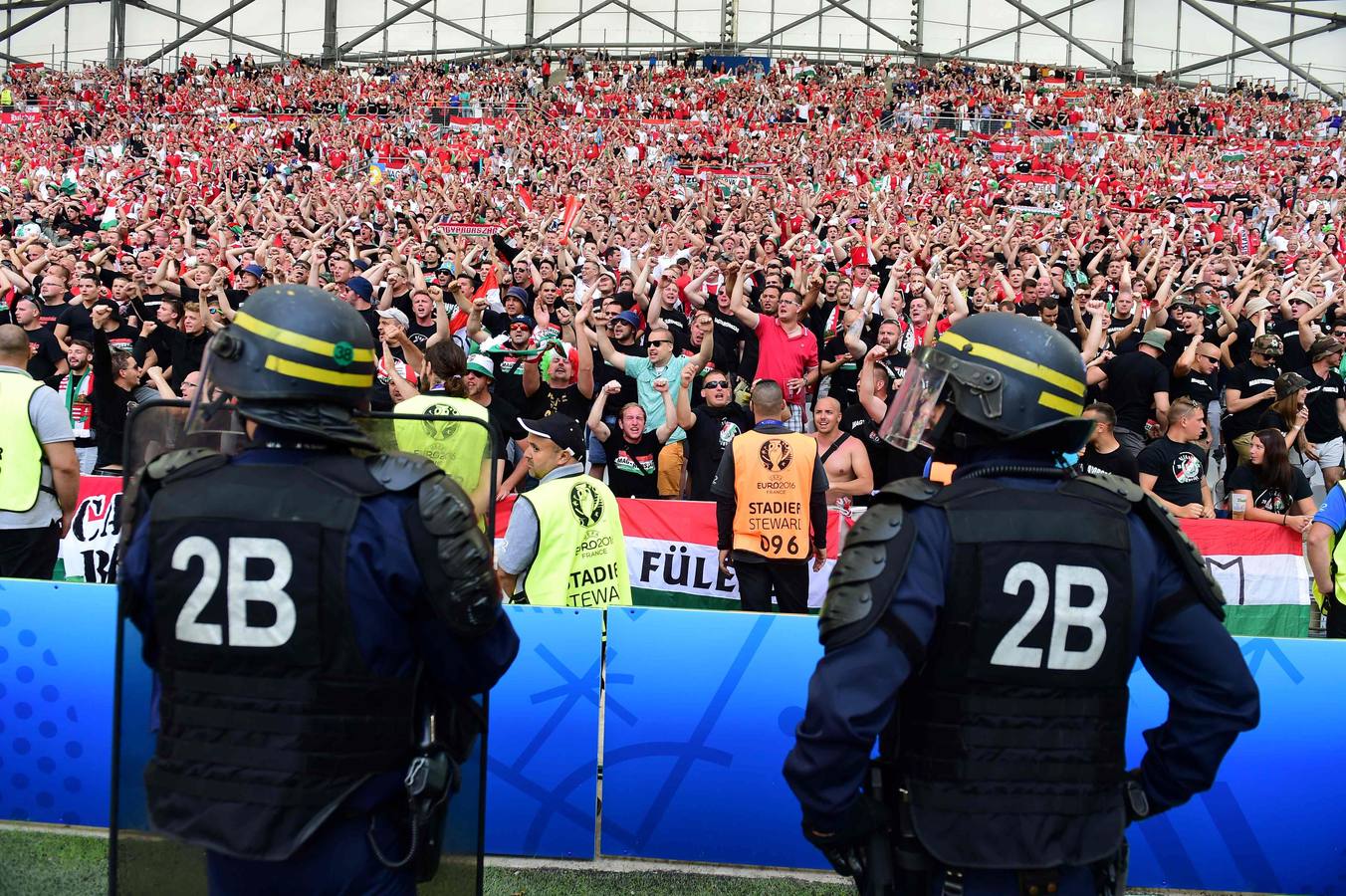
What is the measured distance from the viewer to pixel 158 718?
2.74 meters

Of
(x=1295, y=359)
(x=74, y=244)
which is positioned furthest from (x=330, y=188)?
(x=1295, y=359)

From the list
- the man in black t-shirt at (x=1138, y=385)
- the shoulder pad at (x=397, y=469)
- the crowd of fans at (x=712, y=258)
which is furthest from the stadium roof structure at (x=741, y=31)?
the shoulder pad at (x=397, y=469)

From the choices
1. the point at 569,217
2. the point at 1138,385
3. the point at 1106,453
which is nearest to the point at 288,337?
the point at 1106,453

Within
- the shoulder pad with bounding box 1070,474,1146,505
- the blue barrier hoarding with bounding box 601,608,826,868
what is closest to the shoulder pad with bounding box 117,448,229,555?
the shoulder pad with bounding box 1070,474,1146,505

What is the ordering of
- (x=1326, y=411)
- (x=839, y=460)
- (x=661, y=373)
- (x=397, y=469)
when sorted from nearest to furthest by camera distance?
(x=397, y=469), (x=839, y=460), (x=661, y=373), (x=1326, y=411)

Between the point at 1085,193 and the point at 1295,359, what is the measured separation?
14604 millimetres

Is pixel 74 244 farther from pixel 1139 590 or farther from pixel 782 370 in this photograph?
A: pixel 1139 590

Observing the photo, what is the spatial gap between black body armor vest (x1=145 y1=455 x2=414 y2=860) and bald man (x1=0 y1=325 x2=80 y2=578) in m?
3.23

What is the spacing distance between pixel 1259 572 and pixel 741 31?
4477 centimetres

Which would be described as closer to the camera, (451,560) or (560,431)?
(451,560)

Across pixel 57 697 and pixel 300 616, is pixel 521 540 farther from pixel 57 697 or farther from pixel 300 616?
pixel 300 616

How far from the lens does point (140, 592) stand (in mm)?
2648

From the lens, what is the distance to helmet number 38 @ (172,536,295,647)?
8.22 feet

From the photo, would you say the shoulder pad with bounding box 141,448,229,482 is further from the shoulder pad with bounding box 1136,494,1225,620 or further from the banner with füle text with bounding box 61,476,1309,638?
the banner with füle text with bounding box 61,476,1309,638
